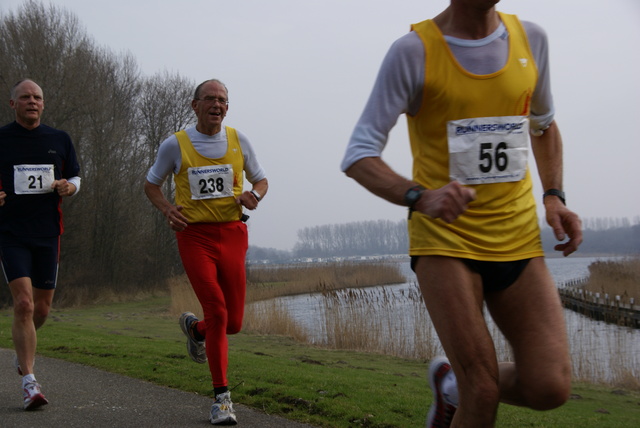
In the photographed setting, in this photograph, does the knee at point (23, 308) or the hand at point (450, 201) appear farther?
the knee at point (23, 308)

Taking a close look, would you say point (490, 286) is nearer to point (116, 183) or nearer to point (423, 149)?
point (423, 149)

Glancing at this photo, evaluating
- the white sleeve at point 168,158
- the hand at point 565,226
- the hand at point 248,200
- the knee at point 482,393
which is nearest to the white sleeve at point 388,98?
the hand at point 565,226

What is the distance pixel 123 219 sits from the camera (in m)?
35.2

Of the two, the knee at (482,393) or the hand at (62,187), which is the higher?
the hand at (62,187)

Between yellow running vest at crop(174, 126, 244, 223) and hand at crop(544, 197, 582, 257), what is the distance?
9.67 ft

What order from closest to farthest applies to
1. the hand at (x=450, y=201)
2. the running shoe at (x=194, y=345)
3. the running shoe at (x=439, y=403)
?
the hand at (x=450, y=201), the running shoe at (x=439, y=403), the running shoe at (x=194, y=345)

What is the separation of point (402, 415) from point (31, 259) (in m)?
3.07

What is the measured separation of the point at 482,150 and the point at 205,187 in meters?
3.02

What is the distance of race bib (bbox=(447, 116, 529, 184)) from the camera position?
9.51 ft

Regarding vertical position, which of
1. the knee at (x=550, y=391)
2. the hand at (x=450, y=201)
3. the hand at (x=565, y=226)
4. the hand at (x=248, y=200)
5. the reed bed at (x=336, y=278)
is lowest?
the reed bed at (x=336, y=278)

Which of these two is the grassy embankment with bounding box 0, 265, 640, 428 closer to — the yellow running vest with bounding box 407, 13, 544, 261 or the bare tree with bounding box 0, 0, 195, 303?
the yellow running vest with bounding box 407, 13, 544, 261

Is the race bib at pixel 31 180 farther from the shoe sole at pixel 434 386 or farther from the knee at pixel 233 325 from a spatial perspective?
the shoe sole at pixel 434 386

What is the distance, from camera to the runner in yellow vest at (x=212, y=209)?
536 centimetres

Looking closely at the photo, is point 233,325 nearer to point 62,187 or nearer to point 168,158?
point 168,158
